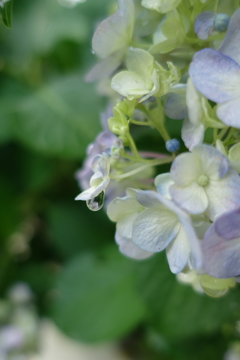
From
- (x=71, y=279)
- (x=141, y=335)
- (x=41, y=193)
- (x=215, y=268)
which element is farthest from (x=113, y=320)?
(x=215, y=268)

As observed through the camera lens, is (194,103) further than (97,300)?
No

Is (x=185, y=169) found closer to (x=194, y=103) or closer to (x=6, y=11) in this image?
(x=194, y=103)

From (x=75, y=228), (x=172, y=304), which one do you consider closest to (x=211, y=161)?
(x=172, y=304)

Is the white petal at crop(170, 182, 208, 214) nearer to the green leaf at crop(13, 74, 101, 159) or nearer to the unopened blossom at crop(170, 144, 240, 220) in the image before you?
the unopened blossom at crop(170, 144, 240, 220)

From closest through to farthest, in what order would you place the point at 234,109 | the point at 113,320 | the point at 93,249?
the point at 234,109 → the point at 113,320 → the point at 93,249

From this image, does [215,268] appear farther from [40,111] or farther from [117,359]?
[117,359]

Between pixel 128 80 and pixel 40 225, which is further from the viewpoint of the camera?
pixel 40 225

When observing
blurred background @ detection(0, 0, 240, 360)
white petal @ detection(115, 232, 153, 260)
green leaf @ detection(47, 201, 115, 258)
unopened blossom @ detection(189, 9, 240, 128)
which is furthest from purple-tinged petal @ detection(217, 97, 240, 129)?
green leaf @ detection(47, 201, 115, 258)
